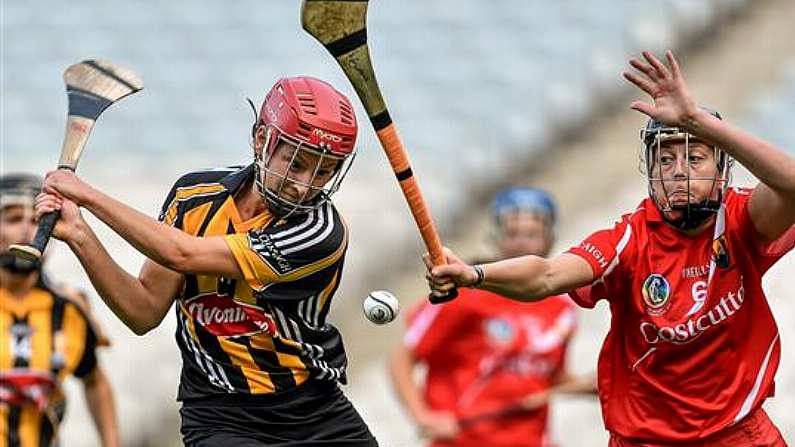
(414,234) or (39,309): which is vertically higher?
(39,309)

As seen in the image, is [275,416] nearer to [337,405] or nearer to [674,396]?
[337,405]

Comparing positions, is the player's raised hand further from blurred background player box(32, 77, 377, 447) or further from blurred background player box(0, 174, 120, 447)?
blurred background player box(0, 174, 120, 447)

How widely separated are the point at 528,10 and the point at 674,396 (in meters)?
7.22

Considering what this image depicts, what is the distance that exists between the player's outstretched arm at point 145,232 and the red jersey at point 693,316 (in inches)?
39.8

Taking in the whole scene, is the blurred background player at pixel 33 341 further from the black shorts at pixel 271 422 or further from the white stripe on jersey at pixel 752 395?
the white stripe on jersey at pixel 752 395

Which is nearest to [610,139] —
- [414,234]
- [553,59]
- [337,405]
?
[553,59]

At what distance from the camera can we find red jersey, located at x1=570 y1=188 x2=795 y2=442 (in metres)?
4.43

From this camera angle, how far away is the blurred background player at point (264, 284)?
14.3ft

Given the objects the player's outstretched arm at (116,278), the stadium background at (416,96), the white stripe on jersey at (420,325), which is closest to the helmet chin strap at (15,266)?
the player's outstretched arm at (116,278)

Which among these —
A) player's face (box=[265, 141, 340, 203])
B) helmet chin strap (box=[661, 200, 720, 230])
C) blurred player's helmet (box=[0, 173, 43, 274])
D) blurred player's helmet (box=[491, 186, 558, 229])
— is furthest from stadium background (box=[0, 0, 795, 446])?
player's face (box=[265, 141, 340, 203])

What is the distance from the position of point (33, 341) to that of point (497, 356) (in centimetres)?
199

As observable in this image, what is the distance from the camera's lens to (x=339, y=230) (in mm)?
4562

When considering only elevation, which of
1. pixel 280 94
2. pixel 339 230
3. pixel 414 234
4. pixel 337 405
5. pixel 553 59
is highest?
pixel 280 94

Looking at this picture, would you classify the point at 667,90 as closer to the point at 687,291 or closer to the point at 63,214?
the point at 687,291
